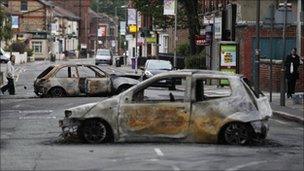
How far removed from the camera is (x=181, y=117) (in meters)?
14.3

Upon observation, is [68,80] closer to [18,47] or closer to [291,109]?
[291,109]

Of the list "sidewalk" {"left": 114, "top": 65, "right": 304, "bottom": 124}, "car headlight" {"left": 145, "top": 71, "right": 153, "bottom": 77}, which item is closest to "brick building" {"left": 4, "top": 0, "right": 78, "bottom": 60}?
"car headlight" {"left": 145, "top": 71, "right": 153, "bottom": 77}

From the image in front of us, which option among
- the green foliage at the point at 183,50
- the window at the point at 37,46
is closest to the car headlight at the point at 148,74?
the green foliage at the point at 183,50

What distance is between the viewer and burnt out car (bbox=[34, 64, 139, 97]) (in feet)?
92.8

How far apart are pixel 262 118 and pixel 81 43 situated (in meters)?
138

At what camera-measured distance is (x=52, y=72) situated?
28.5 m

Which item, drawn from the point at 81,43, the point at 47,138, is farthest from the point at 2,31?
the point at 81,43

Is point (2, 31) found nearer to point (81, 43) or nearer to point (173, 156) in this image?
point (173, 156)

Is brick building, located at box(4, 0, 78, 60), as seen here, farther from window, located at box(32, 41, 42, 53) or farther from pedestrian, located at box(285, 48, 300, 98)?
pedestrian, located at box(285, 48, 300, 98)

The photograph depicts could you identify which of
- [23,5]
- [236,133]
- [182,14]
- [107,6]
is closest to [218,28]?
[182,14]

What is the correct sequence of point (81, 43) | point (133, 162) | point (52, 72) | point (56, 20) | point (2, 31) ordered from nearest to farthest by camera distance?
point (133, 162) < point (52, 72) < point (2, 31) < point (56, 20) < point (81, 43)

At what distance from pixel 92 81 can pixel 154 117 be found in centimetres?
1430

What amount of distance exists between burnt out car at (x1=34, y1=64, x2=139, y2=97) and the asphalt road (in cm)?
1068

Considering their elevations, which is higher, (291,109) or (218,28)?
(218,28)
